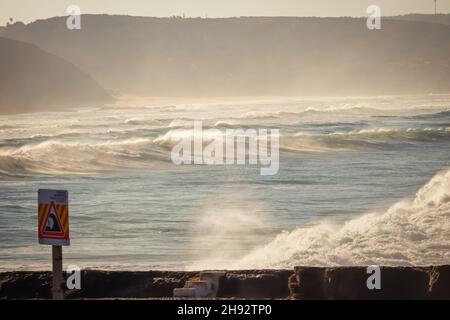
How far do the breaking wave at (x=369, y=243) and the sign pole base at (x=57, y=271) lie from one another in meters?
5.39

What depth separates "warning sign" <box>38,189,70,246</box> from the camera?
498cm

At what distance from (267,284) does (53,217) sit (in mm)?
1891

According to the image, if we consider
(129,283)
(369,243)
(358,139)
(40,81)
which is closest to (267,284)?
(129,283)

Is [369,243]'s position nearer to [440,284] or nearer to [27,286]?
[440,284]

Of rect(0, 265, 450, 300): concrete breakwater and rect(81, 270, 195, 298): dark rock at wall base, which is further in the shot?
rect(81, 270, 195, 298): dark rock at wall base

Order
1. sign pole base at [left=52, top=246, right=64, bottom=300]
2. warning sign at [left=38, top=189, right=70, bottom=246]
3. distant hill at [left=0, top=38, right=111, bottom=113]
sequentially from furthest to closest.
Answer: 1. distant hill at [left=0, top=38, right=111, bottom=113]
2. sign pole base at [left=52, top=246, right=64, bottom=300]
3. warning sign at [left=38, top=189, right=70, bottom=246]

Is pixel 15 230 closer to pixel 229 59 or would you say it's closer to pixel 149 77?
pixel 149 77

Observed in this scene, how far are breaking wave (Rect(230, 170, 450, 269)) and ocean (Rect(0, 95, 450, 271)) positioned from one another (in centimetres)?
3

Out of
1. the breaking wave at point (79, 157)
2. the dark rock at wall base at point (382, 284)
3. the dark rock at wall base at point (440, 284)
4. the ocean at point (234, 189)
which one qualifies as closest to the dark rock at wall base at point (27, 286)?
the dark rock at wall base at point (382, 284)

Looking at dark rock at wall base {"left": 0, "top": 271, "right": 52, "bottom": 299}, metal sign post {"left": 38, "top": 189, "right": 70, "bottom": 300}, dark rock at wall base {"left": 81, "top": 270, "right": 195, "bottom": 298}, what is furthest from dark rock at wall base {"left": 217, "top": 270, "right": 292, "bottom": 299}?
metal sign post {"left": 38, "top": 189, "right": 70, "bottom": 300}

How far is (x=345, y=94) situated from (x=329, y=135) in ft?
37.4

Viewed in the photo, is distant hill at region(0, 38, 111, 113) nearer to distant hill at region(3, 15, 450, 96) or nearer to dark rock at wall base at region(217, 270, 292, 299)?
distant hill at region(3, 15, 450, 96)

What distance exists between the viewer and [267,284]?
255 inches

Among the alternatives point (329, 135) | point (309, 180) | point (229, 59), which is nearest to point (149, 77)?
point (229, 59)
